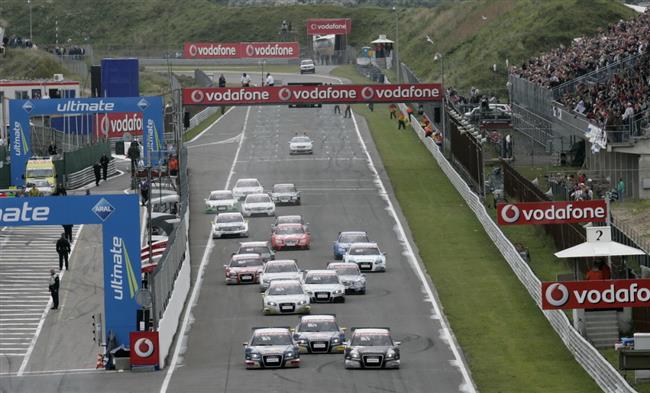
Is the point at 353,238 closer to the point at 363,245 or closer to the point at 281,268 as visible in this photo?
the point at 363,245

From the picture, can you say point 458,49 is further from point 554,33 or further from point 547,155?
point 547,155

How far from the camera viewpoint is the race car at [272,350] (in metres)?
45.3

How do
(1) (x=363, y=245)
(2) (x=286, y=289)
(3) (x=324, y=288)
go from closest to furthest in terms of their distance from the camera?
(2) (x=286, y=289), (3) (x=324, y=288), (1) (x=363, y=245)

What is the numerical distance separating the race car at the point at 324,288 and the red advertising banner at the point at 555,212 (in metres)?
6.38

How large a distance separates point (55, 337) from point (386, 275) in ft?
47.5

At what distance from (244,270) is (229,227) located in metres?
11.0

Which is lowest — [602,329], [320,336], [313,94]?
[320,336]

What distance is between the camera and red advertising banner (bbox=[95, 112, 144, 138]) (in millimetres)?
92812

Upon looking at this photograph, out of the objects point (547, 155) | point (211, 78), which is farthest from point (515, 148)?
point (211, 78)

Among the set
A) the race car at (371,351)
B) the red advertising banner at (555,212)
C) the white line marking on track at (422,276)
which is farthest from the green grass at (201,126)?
the race car at (371,351)

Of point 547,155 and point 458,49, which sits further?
point 458,49

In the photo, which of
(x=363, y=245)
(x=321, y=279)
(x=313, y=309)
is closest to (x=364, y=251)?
(x=363, y=245)

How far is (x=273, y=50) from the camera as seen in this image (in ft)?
548

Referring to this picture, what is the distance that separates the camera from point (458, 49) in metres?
140
